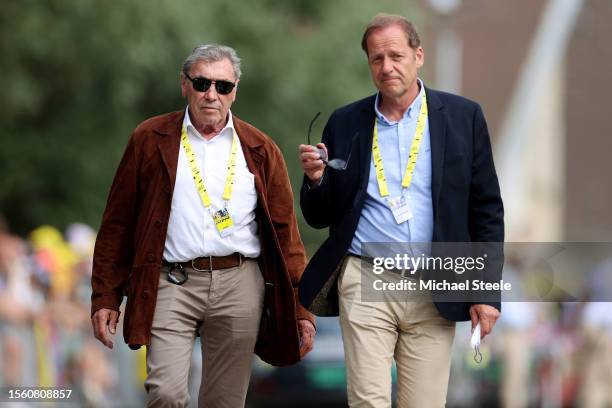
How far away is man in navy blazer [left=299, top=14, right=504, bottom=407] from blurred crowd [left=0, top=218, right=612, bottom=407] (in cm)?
608

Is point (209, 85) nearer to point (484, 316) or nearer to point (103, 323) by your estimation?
point (103, 323)

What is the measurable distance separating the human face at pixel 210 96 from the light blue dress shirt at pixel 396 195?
783 mm

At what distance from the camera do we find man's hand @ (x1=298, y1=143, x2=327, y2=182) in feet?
23.1

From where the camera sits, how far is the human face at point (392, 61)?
719 cm

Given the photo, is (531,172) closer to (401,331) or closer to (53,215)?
(53,215)

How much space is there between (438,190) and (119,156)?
1627 cm

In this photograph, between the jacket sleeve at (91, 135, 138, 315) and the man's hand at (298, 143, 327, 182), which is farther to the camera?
the jacket sleeve at (91, 135, 138, 315)

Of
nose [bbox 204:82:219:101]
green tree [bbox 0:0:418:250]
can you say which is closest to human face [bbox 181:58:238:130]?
nose [bbox 204:82:219:101]

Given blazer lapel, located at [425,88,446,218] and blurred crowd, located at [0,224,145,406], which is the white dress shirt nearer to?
blazer lapel, located at [425,88,446,218]

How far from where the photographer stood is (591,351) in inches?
693

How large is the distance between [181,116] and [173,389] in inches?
53.9

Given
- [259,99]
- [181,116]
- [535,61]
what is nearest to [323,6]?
[259,99]

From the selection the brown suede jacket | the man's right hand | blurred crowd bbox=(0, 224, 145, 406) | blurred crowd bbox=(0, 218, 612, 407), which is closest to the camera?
the man's right hand

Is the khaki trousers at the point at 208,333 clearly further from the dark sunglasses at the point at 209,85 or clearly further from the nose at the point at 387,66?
the nose at the point at 387,66
